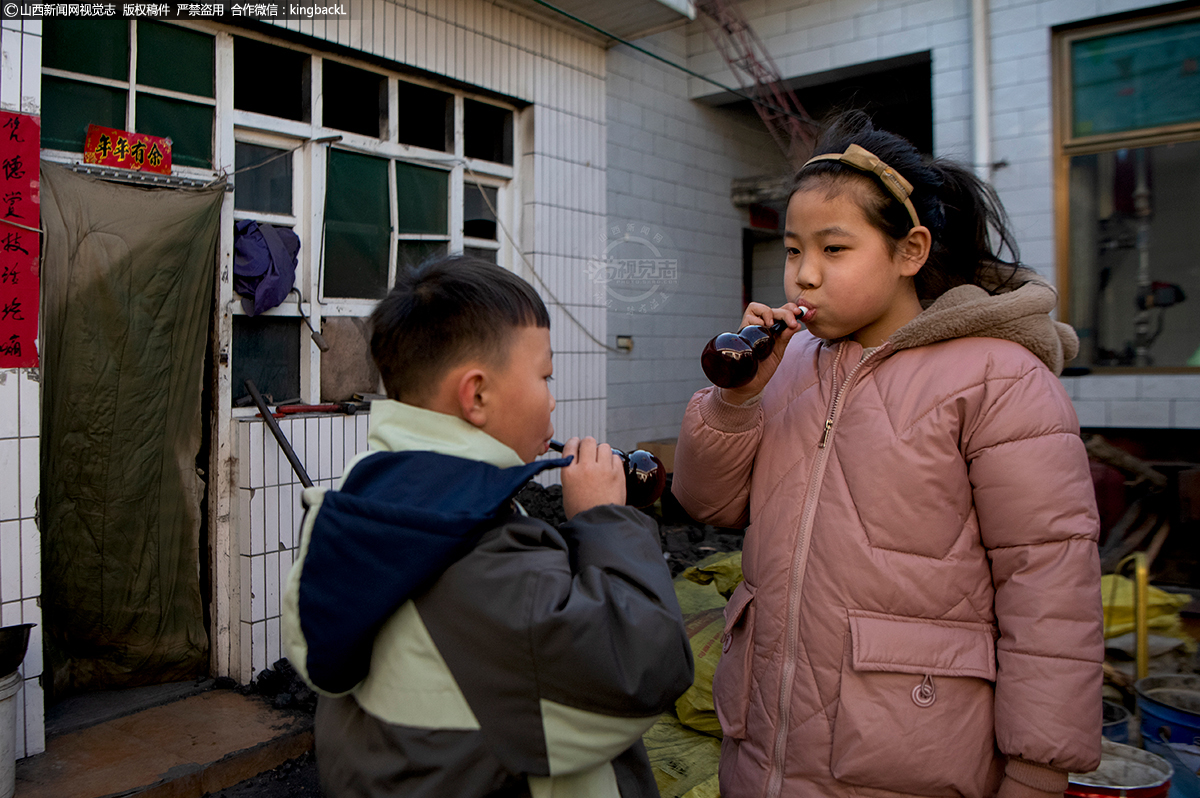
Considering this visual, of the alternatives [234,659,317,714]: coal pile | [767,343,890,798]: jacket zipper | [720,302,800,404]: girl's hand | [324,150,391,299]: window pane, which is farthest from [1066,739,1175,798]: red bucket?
[324,150,391,299]: window pane

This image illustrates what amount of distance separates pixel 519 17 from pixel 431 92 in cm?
93

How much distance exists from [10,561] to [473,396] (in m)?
3.10

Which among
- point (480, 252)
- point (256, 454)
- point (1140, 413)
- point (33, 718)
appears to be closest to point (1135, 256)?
point (1140, 413)

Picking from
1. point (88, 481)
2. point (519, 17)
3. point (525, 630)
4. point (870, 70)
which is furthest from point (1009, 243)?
point (870, 70)

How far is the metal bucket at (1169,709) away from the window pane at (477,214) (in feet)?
14.5

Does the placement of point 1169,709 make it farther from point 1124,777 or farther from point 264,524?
point 264,524

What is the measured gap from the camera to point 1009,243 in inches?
67.7

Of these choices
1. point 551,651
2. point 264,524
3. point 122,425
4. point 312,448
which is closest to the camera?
point 551,651

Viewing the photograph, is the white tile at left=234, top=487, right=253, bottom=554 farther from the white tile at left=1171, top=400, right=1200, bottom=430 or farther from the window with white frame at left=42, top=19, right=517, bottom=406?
the white tile at left=1171, top=400, right=1200, bottom=430

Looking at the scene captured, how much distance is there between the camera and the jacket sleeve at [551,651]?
3.27 ft

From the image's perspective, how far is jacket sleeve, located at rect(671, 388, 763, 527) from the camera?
5.40 ft

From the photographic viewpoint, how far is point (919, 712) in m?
1.37

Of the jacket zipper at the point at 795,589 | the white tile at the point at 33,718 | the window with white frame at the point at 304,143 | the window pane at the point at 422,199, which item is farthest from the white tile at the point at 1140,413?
the white tile at the point at 33,718

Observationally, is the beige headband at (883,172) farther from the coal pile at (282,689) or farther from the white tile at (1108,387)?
the white tile at (1108,387)
